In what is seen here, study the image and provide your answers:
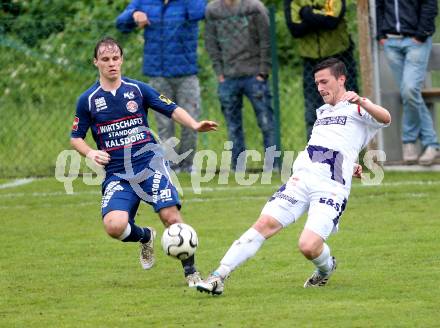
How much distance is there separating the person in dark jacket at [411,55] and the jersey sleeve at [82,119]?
510 centimetres

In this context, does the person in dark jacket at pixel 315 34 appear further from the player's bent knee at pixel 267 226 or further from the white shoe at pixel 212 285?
the white shoe at pixel 212 285

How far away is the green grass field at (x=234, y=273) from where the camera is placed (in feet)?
23.2

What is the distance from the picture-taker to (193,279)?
8148mm

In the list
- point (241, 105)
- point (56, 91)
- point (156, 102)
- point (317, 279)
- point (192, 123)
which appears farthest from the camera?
point (56, 91)

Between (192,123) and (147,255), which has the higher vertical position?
(192,123)

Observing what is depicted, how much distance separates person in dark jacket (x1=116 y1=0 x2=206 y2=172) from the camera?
13633mm

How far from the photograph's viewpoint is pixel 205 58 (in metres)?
17.2

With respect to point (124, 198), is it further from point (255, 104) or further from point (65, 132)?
point (65, 132)

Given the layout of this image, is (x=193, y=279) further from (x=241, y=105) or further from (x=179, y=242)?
(x=241, y=105)

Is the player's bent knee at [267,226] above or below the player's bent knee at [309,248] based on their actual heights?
above

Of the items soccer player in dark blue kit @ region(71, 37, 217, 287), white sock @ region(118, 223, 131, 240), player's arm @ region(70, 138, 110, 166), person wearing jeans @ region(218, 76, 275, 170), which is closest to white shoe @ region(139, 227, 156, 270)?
soccer player in dark blue kit @ region(71, 37, 217, 287)

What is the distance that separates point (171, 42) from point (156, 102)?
4.98 m

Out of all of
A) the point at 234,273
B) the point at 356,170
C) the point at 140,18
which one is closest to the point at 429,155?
the point at 140,18

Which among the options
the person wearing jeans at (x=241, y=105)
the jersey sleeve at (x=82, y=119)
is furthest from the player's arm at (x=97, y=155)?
the person wearing jeans at (x=241, y=105)
